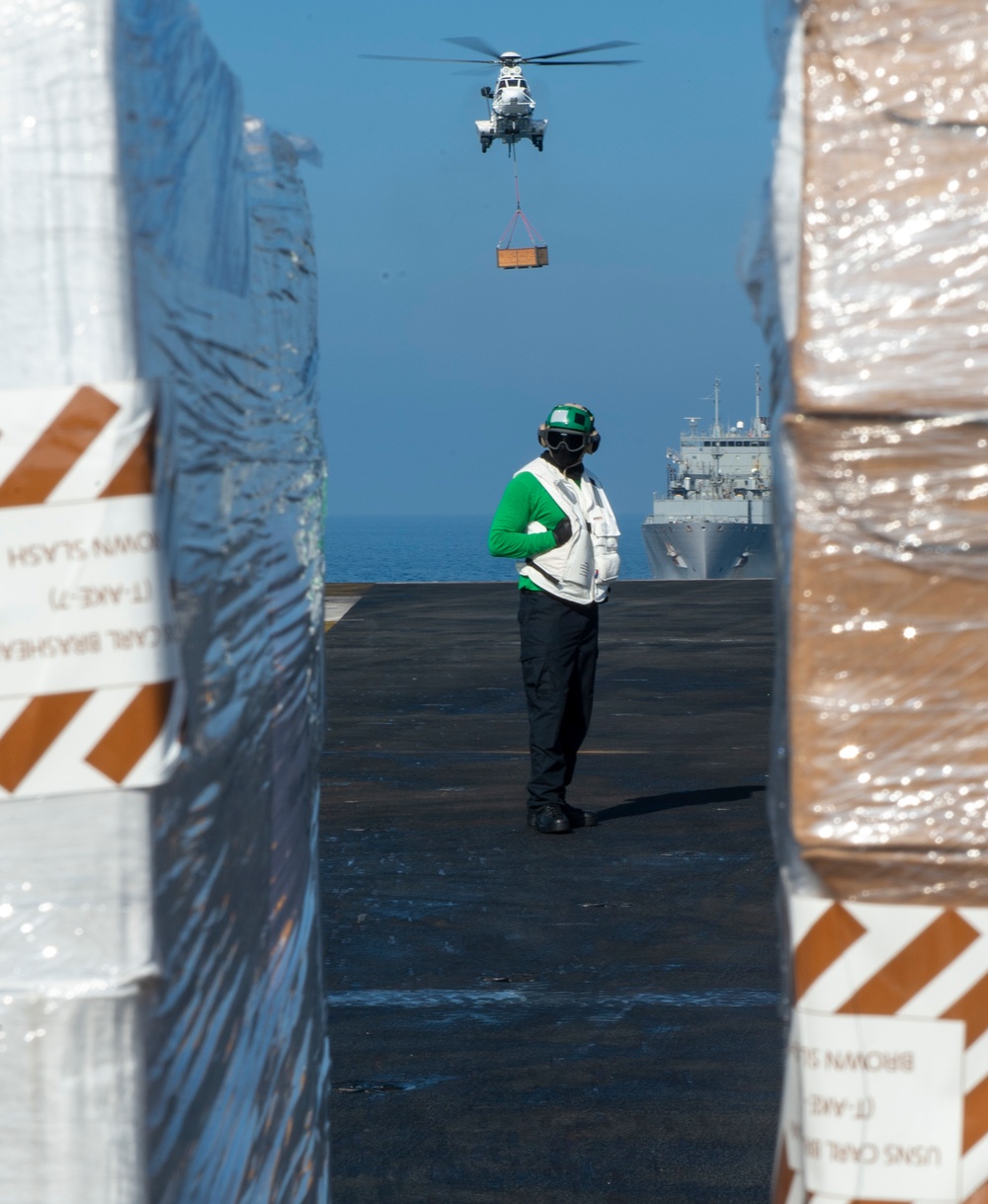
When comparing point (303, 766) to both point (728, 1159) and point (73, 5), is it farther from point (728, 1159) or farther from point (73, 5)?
point (728, 1159)

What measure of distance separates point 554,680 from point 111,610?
517cm

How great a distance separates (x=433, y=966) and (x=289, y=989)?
8.87 ft

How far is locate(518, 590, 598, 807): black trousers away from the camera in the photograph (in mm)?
6824

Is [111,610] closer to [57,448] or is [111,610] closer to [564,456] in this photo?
[57,448]

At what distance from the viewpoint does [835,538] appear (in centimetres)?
188

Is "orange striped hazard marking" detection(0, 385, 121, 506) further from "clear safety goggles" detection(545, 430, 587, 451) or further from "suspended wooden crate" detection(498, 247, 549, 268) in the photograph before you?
"suspended wooden crate" detection(498, 247, 549, 268)

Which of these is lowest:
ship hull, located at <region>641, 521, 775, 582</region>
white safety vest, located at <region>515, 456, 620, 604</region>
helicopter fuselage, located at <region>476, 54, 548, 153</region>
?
ship hull, located at <region>641, 521, 775, 582</region>

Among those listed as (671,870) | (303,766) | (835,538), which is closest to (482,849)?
(671,870)

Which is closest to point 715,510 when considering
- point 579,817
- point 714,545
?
point 714,545

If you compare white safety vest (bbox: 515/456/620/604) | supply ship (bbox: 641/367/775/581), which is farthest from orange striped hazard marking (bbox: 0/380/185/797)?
supply ship (bbox: 641/367/775/581)

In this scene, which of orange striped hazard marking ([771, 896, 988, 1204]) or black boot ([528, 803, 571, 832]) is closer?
orange striped hazard marking ([771, 896, 988, 1204])

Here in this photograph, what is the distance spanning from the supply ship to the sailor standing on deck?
49.0m

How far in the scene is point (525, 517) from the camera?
6656 millimetres

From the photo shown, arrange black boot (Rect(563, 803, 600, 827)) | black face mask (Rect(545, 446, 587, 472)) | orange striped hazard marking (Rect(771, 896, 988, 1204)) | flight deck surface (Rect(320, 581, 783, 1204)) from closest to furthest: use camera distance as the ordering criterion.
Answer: orange striped hazard marking (Rect(771, 896, 988, 1204)), flight deck surface (Rect(320, 581, 783, 1204)), black face mask (Rect(545, 446, 587, 472)), black boot (Rect(563, 803, 600, 827))
